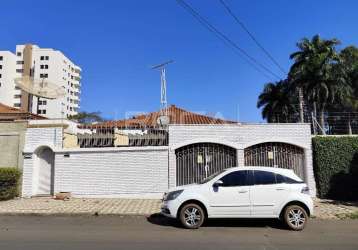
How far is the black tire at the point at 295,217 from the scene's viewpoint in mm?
9617

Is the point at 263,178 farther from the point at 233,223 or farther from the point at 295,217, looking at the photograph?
the point at 233,223

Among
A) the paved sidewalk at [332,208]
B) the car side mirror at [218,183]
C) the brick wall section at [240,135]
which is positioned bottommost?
the paved sidewalk at [332,208]

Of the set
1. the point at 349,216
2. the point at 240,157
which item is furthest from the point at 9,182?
the point at 349,216

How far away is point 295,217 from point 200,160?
7.09m

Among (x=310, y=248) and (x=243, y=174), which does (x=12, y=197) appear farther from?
(x=310, y=248)

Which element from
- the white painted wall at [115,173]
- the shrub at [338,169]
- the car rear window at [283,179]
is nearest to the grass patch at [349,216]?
the car rear window at [283,179]

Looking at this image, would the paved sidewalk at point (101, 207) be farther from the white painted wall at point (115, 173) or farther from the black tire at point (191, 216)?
the black tire at point (191, 216)

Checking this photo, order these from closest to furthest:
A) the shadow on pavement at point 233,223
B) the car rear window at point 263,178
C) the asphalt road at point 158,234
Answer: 1. the asphalt road at point 158,234
2. the car rear window at point 263,178
3. the shadow on pavement at point 233,223

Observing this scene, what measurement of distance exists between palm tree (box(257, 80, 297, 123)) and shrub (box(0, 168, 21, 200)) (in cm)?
3225

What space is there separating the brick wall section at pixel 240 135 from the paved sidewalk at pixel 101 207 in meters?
2.65

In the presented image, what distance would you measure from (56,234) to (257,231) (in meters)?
5.06

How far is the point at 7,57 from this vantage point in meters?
95.3

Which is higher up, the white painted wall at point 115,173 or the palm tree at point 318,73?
the palm tree at point 318,73

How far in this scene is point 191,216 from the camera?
967cm
